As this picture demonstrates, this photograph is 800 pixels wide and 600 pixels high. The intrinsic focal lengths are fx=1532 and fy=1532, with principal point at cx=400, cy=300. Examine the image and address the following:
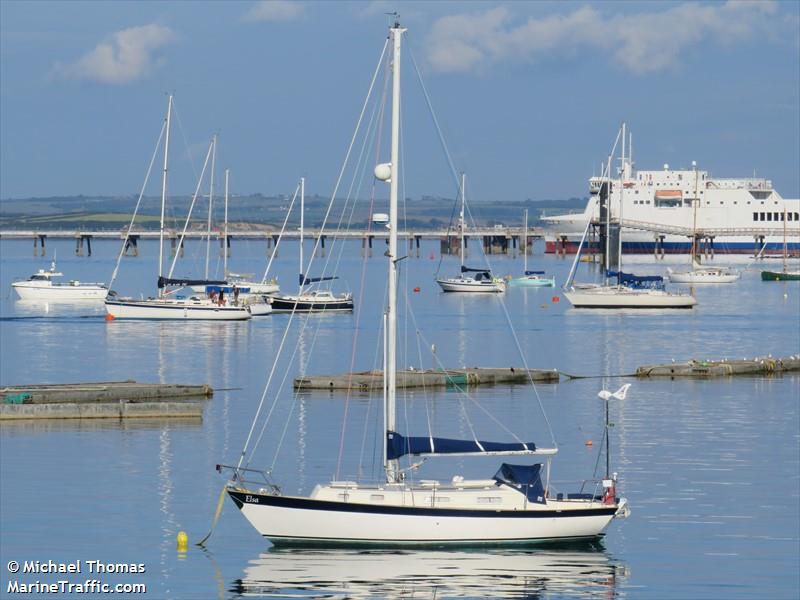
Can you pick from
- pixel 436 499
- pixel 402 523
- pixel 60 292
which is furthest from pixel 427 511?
pixel 60 292

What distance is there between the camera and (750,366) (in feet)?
164

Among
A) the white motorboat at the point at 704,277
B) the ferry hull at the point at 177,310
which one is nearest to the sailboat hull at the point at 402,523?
the ferry hull at the point at 177,310

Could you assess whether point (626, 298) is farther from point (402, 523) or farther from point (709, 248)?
point (709, 248)

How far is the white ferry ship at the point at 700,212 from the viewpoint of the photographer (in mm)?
167125

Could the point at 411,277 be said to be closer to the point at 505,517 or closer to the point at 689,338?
the point at 689,338

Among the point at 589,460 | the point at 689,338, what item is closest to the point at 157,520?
the point at 589,460

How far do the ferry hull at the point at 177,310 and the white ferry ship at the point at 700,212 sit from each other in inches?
3790

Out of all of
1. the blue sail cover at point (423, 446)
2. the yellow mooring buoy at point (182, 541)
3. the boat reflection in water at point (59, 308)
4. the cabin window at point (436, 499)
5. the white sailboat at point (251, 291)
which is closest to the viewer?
the cabin window at point (436, 499)

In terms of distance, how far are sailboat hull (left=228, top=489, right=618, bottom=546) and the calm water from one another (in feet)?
0.90

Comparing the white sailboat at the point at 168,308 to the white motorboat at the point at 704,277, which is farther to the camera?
the white motorboat at the point at 704,277

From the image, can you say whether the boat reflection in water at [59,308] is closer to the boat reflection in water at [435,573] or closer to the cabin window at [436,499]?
the boat reflection in water at [435,573]

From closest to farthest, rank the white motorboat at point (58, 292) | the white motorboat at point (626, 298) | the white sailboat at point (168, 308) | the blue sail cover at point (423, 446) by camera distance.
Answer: the blue sail cover at point (423, 446)
the white sailboat at point (168, 308)
the white motorboat at point (626, 298)
the white motorboat at point (58, 292)

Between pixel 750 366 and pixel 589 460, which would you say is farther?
pixel 750 366

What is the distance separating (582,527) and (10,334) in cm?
4803
